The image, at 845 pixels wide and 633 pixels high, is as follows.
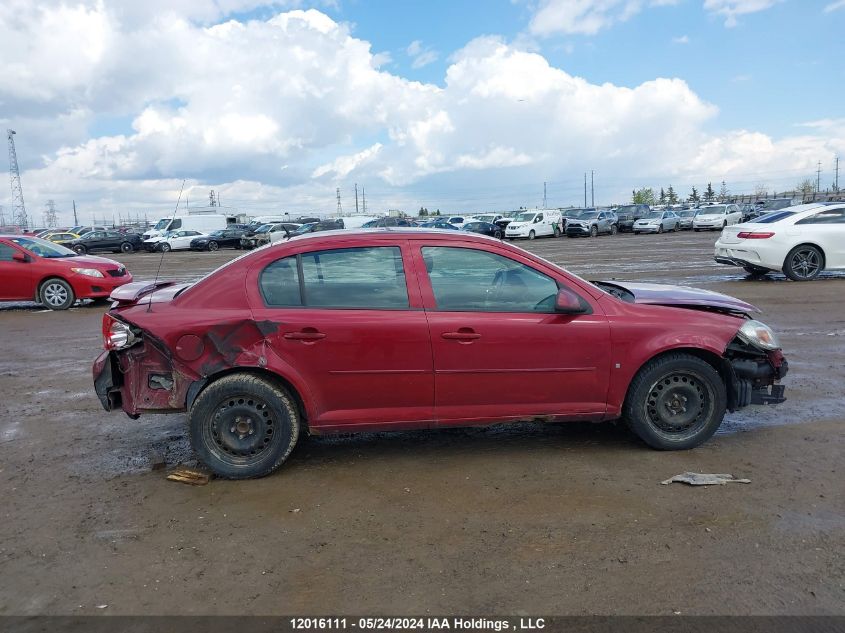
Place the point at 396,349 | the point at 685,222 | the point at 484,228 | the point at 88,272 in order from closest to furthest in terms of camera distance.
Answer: the point at 396,349 → the point at 88,272 → the point at 484,228 → the point at 685,222

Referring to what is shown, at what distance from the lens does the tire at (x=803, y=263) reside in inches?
552

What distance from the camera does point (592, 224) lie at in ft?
143

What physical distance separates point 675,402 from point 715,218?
144 ft

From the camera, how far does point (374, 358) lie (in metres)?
4.48

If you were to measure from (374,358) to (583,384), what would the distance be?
144 cm

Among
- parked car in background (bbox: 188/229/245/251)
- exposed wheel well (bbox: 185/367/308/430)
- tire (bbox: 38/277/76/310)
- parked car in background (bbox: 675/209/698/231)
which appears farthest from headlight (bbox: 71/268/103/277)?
parked car in background (bbox: 675/209/698/231)

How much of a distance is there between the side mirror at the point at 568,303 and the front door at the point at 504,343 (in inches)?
2.8

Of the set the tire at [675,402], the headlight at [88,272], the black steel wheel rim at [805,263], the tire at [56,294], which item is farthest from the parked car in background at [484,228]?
the tire at [675,402]

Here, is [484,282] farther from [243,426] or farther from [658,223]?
[658,223]

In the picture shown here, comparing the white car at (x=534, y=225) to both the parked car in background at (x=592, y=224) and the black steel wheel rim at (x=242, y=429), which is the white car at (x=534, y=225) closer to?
the parked car in background at (x=592, y=224)

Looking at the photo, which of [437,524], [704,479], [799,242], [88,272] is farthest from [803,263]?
[88,272]

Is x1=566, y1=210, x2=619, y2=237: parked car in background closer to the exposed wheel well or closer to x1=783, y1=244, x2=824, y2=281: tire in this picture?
x1=783, y1=244, x2=824, y2=281: tire

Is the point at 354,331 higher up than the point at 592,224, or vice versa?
the point at 592,224

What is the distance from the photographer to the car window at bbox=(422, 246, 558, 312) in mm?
4629
